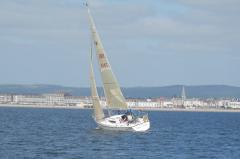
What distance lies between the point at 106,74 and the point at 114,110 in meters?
6.15

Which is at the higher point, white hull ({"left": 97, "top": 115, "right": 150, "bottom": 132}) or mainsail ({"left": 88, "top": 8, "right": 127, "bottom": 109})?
mainsail ({"left": 88, "top": 8, "right": 127, "bottom": 109})

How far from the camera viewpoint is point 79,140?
229ft

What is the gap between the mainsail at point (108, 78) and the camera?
261 ft

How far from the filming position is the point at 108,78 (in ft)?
263

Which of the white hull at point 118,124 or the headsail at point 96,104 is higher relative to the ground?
the headsail at point 96,104

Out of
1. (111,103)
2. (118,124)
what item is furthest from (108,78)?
(118,124)

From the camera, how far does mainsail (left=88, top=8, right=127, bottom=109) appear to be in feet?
261

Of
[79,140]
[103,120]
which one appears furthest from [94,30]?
[79,140]

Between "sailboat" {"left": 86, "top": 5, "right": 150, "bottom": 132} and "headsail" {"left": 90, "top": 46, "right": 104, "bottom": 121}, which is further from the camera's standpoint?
"headsail" {"left": 90, "top": 46, "right": 104, "bottom": 121}

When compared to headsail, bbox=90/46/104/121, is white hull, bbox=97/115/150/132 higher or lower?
lower

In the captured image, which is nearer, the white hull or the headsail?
the white hull

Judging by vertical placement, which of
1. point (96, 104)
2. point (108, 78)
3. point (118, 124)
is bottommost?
point (118, 124)

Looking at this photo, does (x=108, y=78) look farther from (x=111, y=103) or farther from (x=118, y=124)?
(x=118, y=124)

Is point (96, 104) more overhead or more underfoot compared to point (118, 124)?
more overhead
